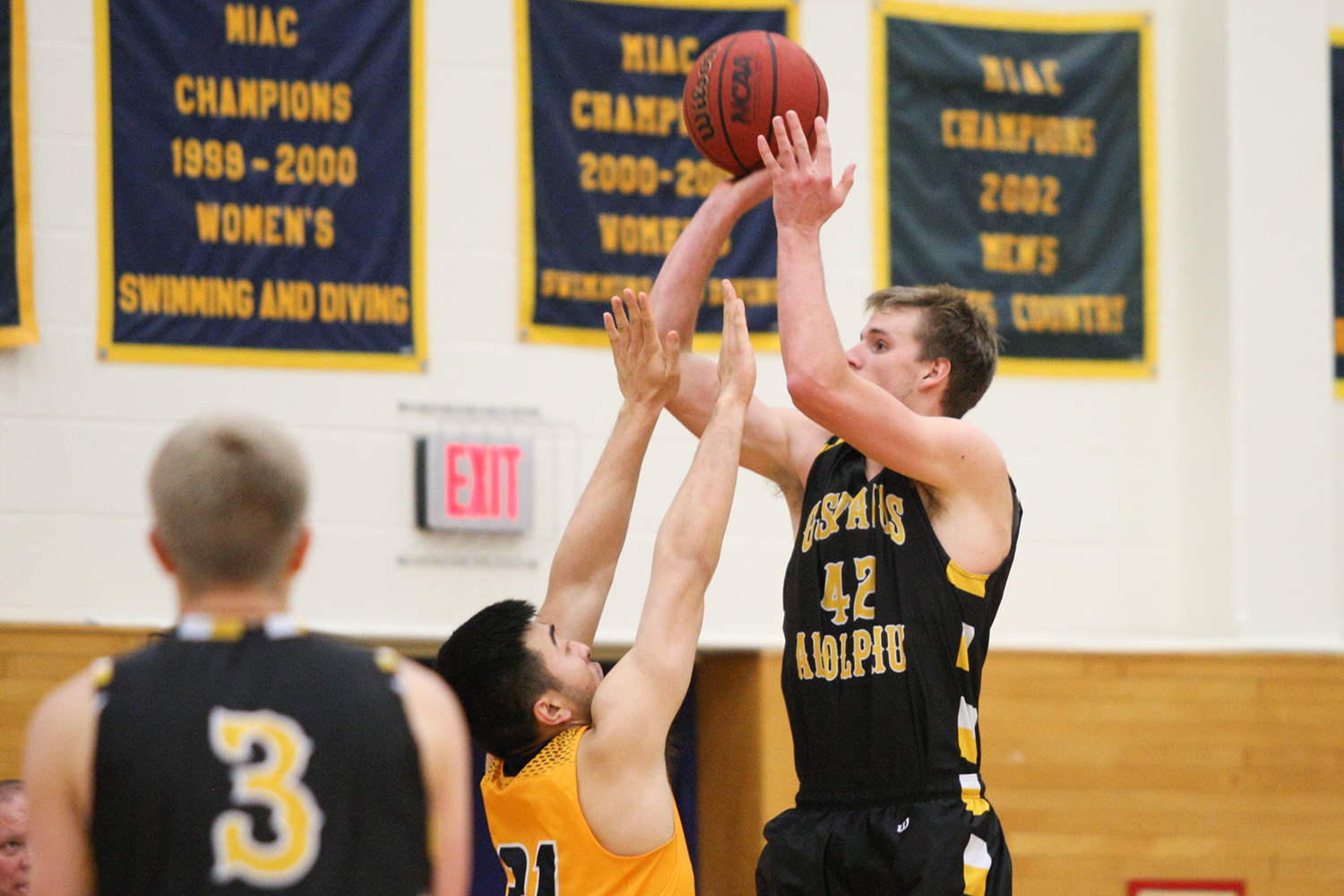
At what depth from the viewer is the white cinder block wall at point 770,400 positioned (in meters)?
6.22

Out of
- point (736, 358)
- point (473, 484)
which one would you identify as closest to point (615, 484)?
point (736, 358)

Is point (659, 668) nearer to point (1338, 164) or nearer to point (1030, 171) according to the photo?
point (1030, 171)

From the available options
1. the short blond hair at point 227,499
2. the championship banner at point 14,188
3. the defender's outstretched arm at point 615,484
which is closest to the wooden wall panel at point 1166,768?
the defender's outstretched arm at point 615,484

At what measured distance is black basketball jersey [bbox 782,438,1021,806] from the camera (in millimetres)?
3186

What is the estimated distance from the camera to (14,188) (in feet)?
20.4

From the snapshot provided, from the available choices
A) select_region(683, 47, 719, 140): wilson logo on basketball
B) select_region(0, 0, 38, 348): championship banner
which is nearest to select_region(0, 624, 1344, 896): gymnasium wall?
select_region(0, 0, 38, 348): championship banner

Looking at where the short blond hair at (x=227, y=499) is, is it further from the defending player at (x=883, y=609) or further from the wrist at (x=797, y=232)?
the wrist at (x=797, y=232)

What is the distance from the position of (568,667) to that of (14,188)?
14.3 feet

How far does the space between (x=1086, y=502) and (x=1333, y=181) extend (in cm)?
204

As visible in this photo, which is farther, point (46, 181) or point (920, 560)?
point (46, 181)

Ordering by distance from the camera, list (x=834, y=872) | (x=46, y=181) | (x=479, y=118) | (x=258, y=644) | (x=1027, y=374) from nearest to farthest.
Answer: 1. (x=258, y=644)
2. (x=834, y=872)
3. (x=46, y=181)
4. (x=479, y=118)
5. (x=1027, y=374)

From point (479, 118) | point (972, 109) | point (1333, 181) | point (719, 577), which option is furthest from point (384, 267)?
point (1333, 181)

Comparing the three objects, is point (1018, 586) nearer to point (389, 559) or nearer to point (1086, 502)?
point (1086, 502)

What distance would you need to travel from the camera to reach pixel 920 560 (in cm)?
326
